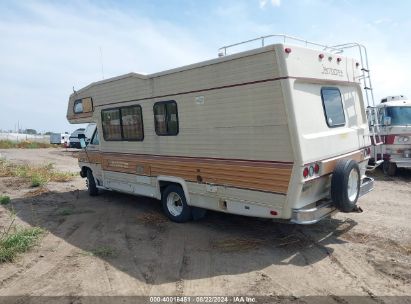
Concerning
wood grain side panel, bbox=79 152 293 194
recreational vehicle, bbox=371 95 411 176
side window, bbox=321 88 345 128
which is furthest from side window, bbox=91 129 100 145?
recreational vehicle, bbox=371 95 411 176

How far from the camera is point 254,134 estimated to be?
19.3ft

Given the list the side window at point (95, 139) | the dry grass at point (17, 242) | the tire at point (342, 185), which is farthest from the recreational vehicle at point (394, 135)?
the dry grass at point (17, 242)

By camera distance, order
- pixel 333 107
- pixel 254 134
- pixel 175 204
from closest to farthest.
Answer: pixel 254 134 → pixel 333 107 → pixel 175 204

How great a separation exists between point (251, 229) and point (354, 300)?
9.36 feet

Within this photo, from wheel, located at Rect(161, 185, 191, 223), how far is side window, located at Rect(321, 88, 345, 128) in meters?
2.98

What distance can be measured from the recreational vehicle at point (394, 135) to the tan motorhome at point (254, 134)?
15.9ft

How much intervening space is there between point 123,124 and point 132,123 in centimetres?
42

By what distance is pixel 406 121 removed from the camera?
11.6 meters

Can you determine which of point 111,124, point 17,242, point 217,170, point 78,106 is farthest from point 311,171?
point 78,106

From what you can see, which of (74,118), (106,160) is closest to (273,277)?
(106,160)

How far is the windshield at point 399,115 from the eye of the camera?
38.2 feet

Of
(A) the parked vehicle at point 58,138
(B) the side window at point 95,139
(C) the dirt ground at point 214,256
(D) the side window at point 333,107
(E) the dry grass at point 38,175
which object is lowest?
(C) the dirt ground at point 214,256

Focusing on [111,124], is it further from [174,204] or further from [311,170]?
[311,170]

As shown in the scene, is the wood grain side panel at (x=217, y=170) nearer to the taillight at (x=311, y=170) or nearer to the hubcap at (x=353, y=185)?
the taillight at (x=311, y=170)
